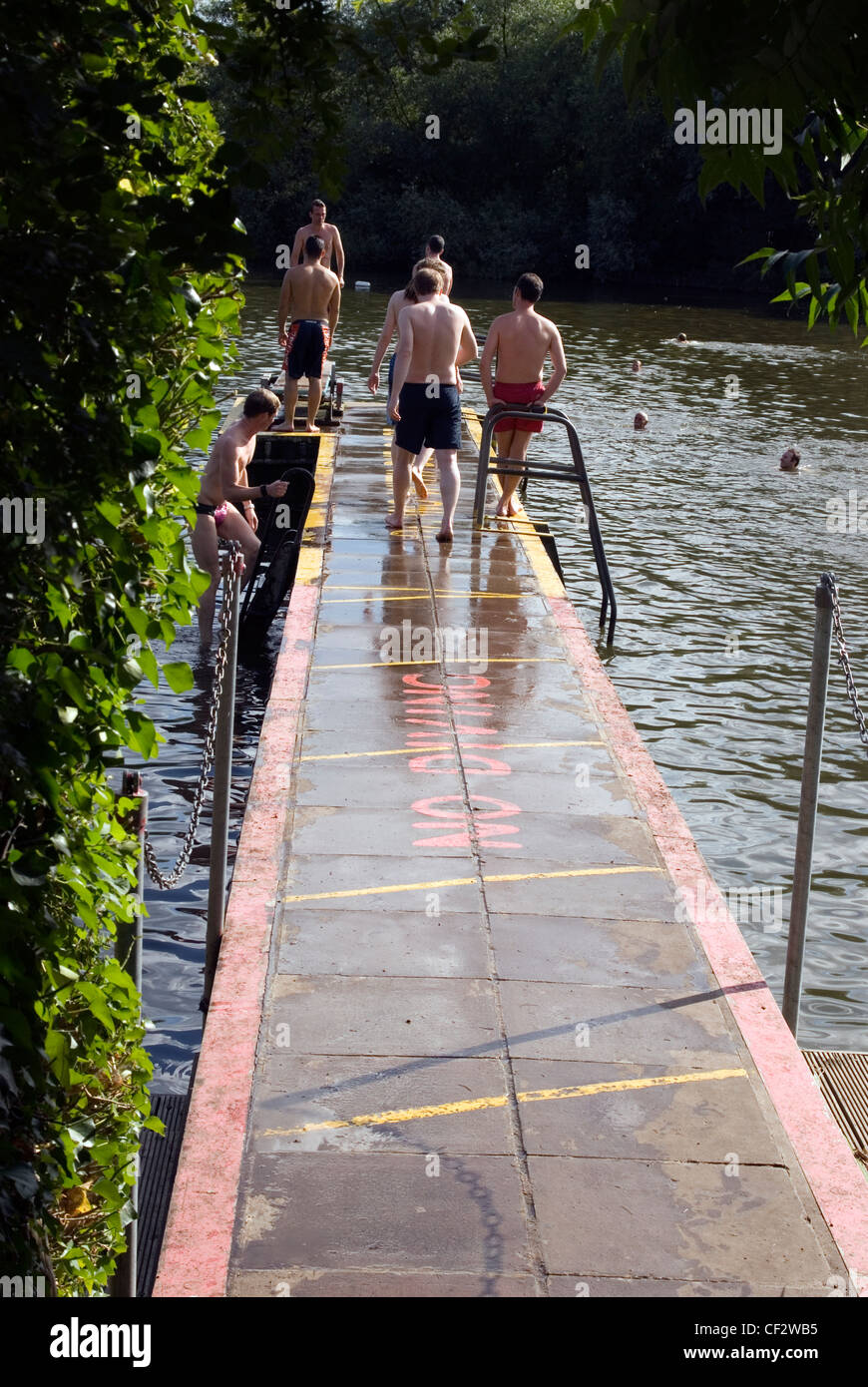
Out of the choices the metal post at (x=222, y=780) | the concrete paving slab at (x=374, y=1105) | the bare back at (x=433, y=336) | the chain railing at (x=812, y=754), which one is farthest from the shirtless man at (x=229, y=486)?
the concrete paving slab at (x=374, y=1105)

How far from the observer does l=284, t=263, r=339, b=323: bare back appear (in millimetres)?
15727

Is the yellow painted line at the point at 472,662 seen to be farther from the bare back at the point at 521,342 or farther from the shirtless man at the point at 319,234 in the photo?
the shirtless man at the point at 319,234

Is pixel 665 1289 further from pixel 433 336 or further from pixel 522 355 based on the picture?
pixel 522 355

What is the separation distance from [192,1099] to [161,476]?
2223 mm

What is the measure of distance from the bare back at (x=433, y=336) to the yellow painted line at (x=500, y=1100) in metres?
7.36

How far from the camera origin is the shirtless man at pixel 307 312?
15.7m

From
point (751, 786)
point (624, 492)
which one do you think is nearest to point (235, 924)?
point (751, 786)

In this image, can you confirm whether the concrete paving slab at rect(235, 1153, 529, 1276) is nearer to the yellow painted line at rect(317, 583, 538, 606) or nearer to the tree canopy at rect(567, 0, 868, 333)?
the tree canopy at rect(567, 0, 868, 333)

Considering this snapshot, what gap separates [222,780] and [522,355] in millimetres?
7052

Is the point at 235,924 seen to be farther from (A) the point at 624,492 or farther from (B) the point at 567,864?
(A) the point at 624,492

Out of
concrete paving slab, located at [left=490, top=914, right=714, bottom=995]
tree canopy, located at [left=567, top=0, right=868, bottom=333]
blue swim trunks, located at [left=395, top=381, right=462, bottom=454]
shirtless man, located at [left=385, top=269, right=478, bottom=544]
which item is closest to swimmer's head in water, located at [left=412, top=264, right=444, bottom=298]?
shirtless man, located at [left=385, top=269, right=478, bottom=544]

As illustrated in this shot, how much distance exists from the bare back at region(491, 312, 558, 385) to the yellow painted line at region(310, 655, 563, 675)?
3888 mm

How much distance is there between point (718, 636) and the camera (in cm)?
1402

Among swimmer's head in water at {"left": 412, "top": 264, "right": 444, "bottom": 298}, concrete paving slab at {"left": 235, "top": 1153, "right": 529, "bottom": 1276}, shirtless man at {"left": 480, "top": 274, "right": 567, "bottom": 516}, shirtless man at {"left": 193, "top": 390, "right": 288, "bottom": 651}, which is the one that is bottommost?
concrete paving slab at {"left": 235, "top": 1153, "right": 529, "bottom": 1276}
